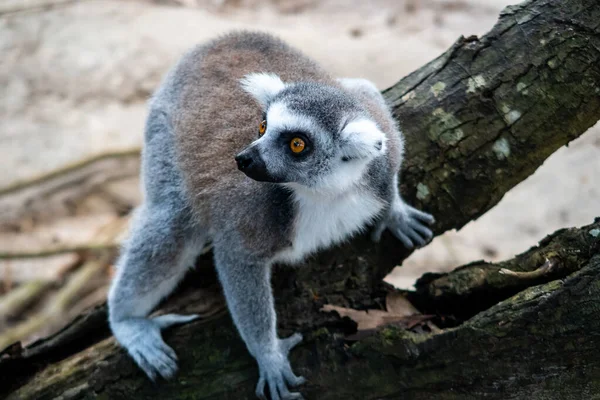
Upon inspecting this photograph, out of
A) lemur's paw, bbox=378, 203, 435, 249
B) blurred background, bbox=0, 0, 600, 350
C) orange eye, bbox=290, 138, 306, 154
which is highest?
orange eye, bbox=290, 138, 306, 154

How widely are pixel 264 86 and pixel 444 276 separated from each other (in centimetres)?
148

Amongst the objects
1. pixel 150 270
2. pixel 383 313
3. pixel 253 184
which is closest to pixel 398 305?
pixel 383 313

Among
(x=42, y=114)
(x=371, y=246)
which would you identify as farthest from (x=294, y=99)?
(x=42, y=114)

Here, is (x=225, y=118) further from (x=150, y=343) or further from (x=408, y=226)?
(x=150, y=343)

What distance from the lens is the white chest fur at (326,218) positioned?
342 centimetres

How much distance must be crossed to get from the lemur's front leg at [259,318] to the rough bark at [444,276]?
0.09 m

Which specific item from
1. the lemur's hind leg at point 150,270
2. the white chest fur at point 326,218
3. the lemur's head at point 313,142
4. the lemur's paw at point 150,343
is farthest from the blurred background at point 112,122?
the lemur's head at point 313,142

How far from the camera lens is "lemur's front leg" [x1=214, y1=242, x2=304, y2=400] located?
11.2 feet

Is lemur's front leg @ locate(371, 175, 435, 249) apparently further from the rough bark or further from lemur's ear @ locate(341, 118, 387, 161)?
lemur's ear @ locate(341, 118, 387, 161)

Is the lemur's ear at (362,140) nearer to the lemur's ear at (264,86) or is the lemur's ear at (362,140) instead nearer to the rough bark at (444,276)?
the lemur's ear at (264,86)

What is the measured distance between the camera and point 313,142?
123 inches

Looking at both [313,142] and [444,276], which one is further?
[444,276]

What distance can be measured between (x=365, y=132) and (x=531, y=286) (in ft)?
3.84

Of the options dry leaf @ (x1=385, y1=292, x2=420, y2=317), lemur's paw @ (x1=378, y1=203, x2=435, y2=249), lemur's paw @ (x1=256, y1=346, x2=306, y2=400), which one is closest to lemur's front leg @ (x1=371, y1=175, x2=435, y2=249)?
lemur's paw @ (x1=378, y1=203, x2=435, y2=249)
